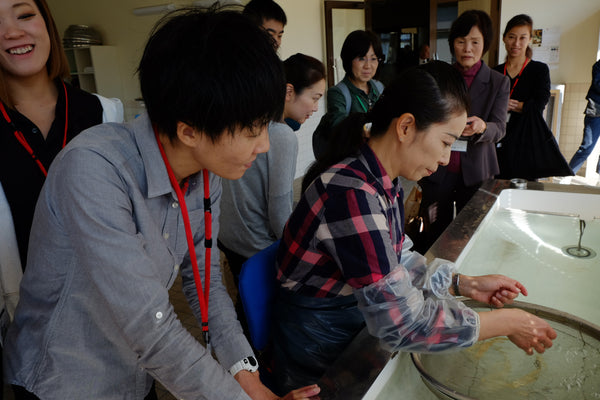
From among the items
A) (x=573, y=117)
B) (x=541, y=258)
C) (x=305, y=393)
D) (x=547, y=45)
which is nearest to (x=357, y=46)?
(x=541, y=258)

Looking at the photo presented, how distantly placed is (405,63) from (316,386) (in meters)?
7.92

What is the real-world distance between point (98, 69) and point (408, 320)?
6.68 m

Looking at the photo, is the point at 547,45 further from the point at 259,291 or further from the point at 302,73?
the point at 259,291

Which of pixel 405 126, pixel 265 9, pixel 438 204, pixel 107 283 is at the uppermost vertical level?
pixel 265 9

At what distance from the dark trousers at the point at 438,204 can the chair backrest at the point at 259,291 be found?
1325mm

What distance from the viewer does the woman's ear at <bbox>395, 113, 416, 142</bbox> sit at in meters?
1.14

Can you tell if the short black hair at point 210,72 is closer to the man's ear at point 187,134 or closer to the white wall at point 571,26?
the man's ear at point 187,134

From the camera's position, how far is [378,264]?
942 mm

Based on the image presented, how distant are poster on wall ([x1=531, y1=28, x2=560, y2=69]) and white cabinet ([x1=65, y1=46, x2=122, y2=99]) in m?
5.85

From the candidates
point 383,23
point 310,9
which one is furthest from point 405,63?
point 310,9

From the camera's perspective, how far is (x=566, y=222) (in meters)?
1.79

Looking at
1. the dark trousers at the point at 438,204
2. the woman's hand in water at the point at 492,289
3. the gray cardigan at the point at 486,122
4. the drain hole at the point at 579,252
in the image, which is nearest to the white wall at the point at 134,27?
the gray cardigan at the point at 486,122

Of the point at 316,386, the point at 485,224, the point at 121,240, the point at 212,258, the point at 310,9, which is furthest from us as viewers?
the point at 310,9

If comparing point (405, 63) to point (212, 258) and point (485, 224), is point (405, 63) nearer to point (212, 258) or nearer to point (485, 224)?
point (485, 224)
